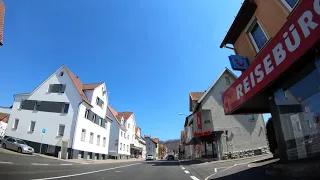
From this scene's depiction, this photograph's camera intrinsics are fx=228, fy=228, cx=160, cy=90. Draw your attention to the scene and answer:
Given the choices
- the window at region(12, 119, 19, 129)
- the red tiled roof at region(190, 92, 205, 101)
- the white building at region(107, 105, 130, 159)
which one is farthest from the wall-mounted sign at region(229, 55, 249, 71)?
the white building at region(107, 105, 130, 159)

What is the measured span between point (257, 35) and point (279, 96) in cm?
374

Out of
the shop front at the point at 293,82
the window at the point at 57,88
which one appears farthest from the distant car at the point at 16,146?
the shop front at the point at 293,82

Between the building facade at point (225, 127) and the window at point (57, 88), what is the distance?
2015 centimetres

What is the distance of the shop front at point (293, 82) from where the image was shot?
5949mm

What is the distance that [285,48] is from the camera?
6.70 m

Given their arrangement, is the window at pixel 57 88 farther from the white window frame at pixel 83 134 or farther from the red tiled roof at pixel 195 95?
the red tiled roof at pixel 195 95

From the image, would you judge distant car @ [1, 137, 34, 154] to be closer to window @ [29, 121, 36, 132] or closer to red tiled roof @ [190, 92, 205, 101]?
window @ [29, 121, 36, 132]

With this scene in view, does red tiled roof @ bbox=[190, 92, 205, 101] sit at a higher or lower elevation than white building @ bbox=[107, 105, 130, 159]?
higher

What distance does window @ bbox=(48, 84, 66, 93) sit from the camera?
3359cm

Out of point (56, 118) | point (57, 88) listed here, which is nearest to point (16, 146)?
point (56, 118)

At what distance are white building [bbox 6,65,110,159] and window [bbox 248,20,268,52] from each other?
2657 centimetres

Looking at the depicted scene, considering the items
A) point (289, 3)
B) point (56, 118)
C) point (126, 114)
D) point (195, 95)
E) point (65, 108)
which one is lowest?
point (56, 118)

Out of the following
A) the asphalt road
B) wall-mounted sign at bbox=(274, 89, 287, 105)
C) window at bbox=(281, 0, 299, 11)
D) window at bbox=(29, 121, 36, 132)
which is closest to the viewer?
window at bbox=(281, 0, 299, 11)

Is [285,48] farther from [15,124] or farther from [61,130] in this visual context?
[15,124]
